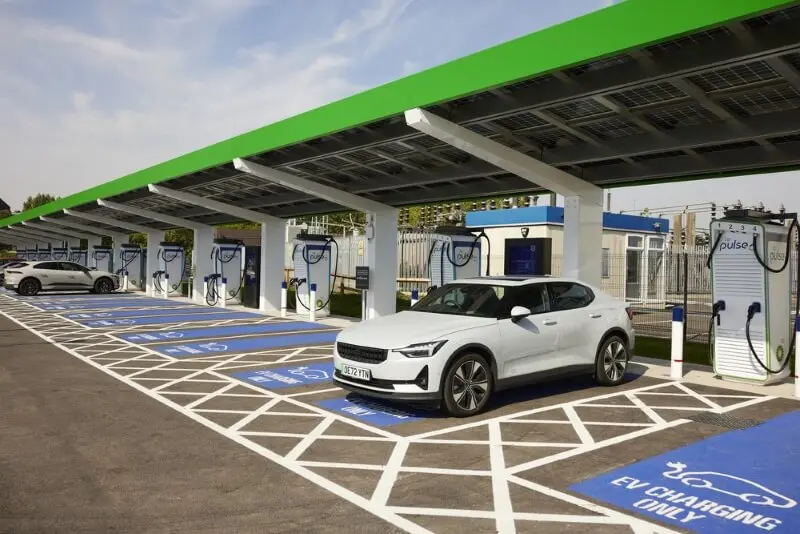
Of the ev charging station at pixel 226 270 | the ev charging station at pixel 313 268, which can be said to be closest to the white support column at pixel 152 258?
the ev charging station at pixel 226 270

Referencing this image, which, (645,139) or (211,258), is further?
(211,258)

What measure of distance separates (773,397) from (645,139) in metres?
4.19

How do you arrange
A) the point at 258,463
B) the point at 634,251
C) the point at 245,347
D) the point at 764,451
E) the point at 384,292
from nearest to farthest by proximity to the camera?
the point at 258,463
the point at 764,451
the point at 245,347
the point at 384,292
the point at 634,251

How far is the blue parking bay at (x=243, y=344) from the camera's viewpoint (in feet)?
38.4

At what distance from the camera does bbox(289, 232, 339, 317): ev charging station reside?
19.2 m

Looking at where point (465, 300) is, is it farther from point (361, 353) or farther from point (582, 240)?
point (582, 240)

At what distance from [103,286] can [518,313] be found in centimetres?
2560

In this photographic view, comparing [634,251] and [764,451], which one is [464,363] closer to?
[764,451]

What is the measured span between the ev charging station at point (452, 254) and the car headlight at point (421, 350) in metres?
8.64

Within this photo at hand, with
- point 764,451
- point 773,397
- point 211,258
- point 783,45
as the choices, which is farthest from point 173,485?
point 211,258

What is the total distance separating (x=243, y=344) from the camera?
12.9 meters

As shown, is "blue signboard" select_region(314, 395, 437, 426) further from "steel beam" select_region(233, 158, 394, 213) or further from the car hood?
"steel beam" select_region(233, 158, 394, 213)

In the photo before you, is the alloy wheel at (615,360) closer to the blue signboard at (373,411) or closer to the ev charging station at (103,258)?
the blue signboard at (373,411)

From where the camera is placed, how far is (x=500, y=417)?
7.02 meters
